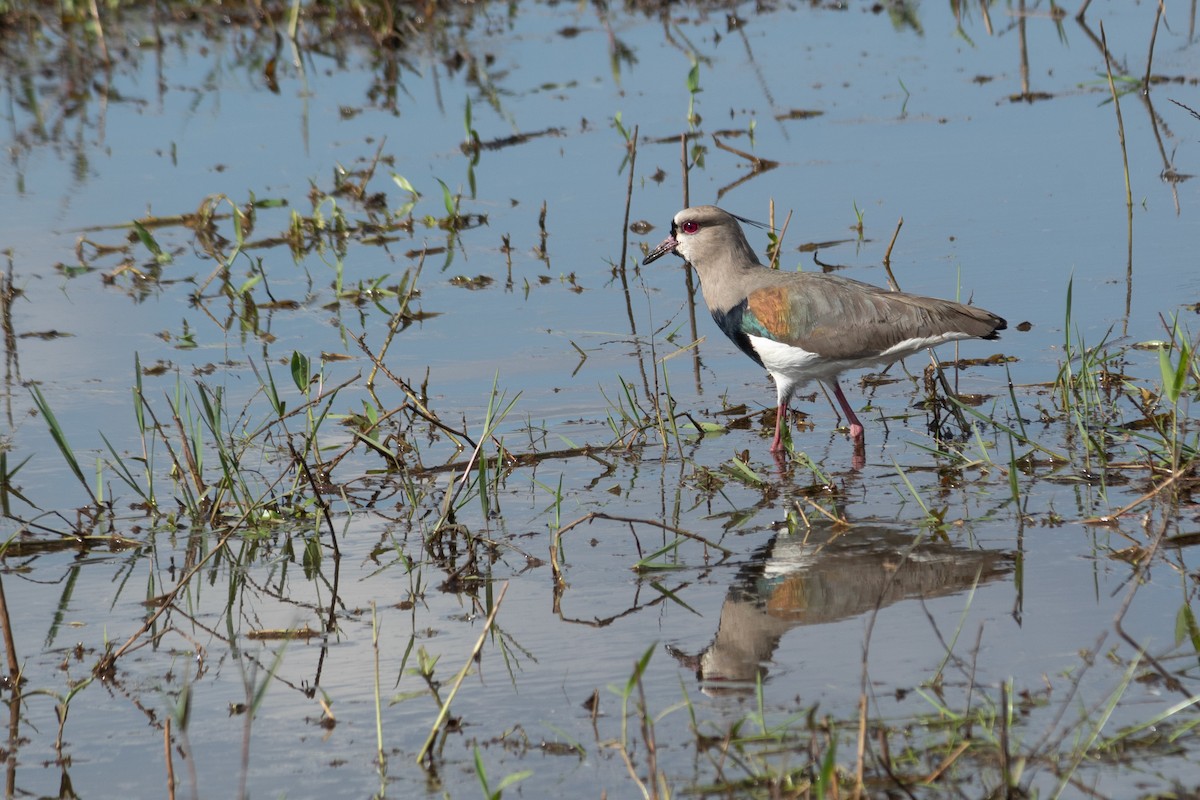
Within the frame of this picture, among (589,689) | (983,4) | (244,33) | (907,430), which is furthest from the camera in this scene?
(244,33)

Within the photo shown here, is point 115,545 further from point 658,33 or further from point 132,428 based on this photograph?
point 658,33

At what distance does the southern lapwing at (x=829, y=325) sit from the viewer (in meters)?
6.98

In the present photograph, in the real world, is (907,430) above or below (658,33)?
below

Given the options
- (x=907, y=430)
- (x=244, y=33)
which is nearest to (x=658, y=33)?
(x=244, y=33)

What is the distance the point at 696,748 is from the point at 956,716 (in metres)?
0.64

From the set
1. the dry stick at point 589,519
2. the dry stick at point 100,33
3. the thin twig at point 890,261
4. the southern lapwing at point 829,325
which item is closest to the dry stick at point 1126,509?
the dry stick at point 589,519

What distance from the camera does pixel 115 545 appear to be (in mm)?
6039

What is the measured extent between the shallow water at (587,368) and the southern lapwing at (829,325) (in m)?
0.30

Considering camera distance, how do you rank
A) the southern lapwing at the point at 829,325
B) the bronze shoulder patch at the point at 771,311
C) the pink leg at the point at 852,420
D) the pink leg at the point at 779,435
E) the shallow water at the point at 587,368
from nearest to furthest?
the shallow water at the point at 587,368, the pink leg at the point at 779,435, the pink leg at the point at 852,420, the southern lapwing at the point at 829,325, the bronze shoulder patch at the point at 771,311

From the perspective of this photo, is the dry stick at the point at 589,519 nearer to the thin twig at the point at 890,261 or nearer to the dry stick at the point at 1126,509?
the dry stick at the point at 1126,509

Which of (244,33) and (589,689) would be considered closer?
(589,689)

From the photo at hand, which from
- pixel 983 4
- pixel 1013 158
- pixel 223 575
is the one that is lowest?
pixel 223 575

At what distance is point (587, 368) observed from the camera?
814 cm

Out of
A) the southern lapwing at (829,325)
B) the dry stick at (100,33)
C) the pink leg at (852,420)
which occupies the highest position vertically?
the dry stick at (100,33)
